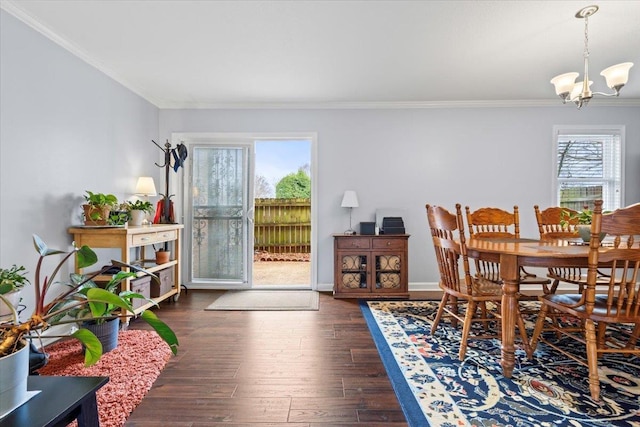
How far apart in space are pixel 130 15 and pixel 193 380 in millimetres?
2584

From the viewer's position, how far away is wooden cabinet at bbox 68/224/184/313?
266 centimetres

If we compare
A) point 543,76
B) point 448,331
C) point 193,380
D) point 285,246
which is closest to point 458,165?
point 543,76

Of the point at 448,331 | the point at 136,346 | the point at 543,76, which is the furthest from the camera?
the point at 543,76

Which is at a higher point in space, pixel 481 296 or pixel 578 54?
pixel 578 54

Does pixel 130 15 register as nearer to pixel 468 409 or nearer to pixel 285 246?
pixel 468 409

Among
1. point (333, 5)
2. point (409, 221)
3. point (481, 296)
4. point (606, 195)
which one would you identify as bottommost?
point (481, 296)

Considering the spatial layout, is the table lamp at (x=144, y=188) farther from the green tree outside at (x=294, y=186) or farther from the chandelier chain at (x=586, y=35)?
the green tree outside at (x=294, y=186)

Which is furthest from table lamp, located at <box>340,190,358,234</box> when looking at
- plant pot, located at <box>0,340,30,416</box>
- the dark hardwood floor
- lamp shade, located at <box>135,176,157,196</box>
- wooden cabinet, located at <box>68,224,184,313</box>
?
plant pot, located at <box>0,340,30,416</box>

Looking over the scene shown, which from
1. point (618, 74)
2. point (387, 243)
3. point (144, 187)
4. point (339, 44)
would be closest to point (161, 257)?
A: point (144, 187)

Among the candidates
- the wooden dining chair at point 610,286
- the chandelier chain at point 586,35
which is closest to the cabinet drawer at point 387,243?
the wooden dining chair at point 610,286

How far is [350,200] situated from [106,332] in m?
2.74

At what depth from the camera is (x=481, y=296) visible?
2.17 m

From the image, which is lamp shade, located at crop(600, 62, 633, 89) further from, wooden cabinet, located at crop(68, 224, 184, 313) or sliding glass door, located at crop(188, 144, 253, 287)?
wooden cabinet, located at crop(68, 224, 184, 313)

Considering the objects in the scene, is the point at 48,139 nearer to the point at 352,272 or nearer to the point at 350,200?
the point at 350,200
